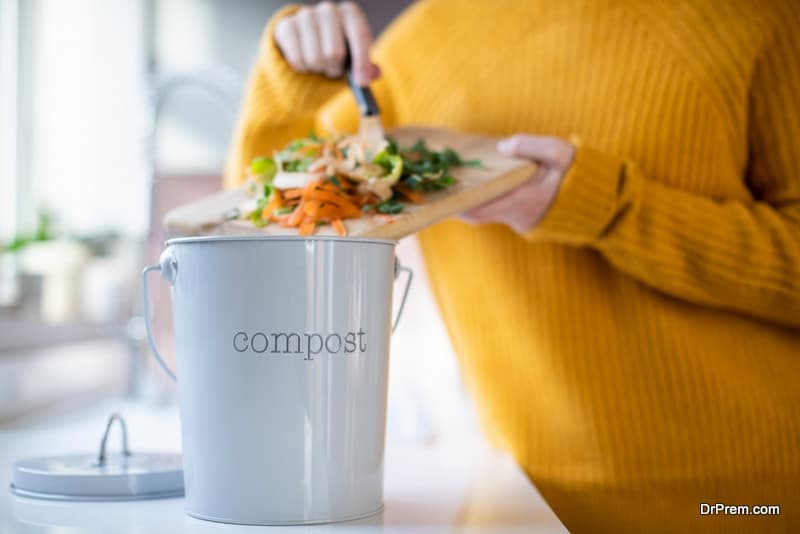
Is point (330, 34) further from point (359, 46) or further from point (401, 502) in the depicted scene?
point (401, 502)

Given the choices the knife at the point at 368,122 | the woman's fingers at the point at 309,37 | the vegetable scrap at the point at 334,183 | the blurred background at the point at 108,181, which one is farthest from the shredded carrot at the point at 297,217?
the blurred background at the point at 108,181

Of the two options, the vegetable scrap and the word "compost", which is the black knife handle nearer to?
the vegetable scrap

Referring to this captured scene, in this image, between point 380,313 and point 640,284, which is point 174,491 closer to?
point 380,313

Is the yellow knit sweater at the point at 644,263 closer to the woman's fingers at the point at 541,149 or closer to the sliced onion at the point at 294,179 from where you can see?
the woman's fingers at the point at 541,149

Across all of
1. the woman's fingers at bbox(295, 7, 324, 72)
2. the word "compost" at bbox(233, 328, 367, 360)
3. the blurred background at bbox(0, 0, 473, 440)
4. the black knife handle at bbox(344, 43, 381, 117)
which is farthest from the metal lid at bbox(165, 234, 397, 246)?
the blurred background at bbox(0, 0, 473, 440)

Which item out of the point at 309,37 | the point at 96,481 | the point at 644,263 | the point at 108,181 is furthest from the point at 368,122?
the point at 108,181

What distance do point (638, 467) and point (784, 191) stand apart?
37cm

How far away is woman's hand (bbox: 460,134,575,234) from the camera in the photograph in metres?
0.83

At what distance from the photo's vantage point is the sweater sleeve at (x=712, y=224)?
85cm

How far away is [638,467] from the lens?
0.98 metres

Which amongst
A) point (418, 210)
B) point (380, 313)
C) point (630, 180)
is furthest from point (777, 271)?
point (380, 313)

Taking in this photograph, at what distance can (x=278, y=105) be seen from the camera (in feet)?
3.44

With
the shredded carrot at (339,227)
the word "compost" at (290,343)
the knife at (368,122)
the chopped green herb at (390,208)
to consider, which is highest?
the knife at (368,122)

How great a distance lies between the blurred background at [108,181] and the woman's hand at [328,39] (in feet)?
1.68
